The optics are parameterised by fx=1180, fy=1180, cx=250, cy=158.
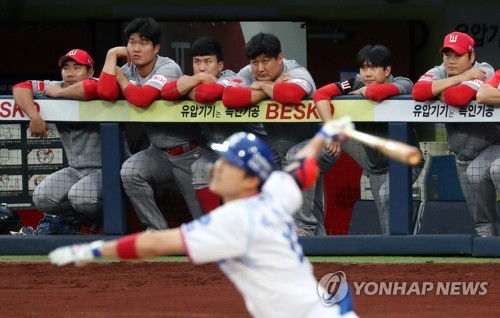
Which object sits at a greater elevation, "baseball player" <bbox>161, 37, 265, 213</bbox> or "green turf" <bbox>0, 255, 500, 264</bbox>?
"baseball player" <bbox>161, 37, 265, 213</bbox>

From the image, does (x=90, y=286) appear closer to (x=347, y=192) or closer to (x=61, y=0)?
(x=347, y=192)

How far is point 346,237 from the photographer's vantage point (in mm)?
8211

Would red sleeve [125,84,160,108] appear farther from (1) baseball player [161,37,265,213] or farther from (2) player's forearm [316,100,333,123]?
(2) player's forearm [316,100,333,123]

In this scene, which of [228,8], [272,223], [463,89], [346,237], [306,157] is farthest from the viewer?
[228,8]

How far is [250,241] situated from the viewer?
4.54m

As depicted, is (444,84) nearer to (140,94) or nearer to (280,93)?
(280,93)

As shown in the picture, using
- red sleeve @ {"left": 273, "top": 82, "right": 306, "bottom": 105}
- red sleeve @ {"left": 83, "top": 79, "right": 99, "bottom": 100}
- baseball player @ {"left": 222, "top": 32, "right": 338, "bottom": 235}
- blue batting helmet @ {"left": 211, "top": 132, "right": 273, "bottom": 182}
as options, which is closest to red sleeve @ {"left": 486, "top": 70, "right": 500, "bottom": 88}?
baseball player @ {"left": 222, "top": 32, "right": 338, "bottom": 235}

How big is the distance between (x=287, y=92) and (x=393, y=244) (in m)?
1.28

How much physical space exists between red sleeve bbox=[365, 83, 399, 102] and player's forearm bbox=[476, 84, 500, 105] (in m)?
0.59

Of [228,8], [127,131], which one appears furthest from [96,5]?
[127,131]

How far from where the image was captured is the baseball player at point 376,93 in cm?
791

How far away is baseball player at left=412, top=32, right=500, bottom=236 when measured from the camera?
774 cm

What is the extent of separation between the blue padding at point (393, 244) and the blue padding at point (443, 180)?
0.97 ft

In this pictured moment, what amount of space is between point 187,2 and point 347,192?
11.8 ft
